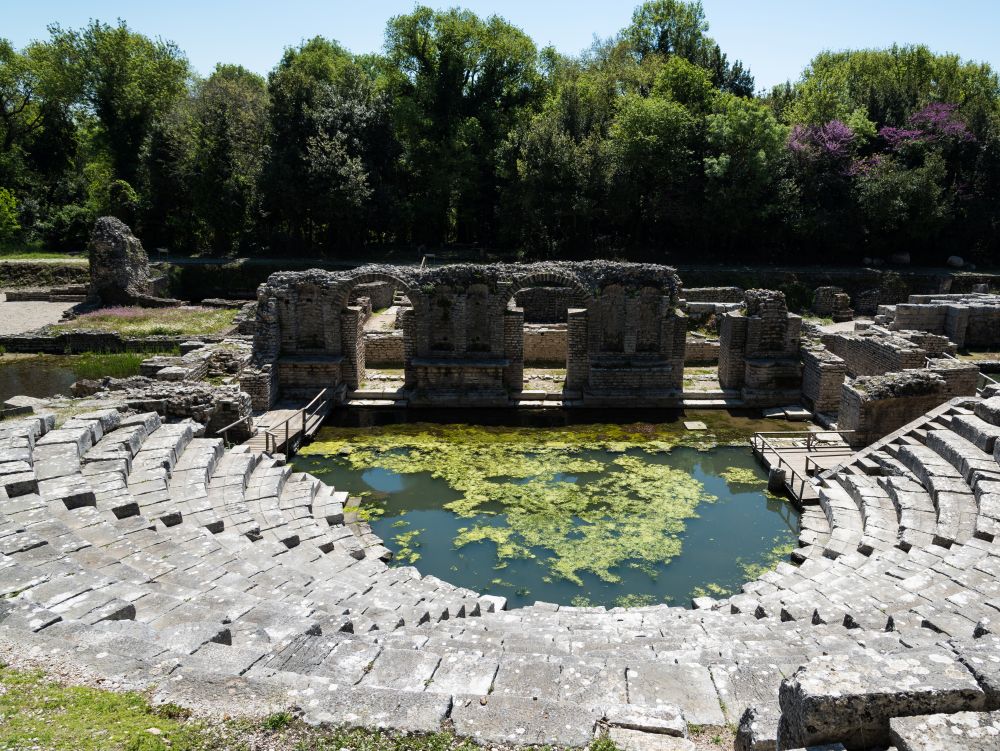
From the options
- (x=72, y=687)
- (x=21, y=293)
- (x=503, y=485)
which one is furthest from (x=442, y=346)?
(x=21, y=293)

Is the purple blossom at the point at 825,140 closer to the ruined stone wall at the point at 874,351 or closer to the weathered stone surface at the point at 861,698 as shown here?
the ruined stone wall at the point at 874,351

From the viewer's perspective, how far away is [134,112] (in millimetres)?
39438

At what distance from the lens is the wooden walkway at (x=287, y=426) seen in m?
14.0

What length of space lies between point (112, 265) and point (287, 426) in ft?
59.5

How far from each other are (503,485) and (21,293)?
27025mm

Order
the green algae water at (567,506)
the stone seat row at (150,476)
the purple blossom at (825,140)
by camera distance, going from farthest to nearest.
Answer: the purple blossom at (825,140) → the green algae water at (567,506) → the stone seat row at (150,476)

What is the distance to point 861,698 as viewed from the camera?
12.7ft

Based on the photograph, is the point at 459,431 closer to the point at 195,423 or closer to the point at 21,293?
the point at 195,423

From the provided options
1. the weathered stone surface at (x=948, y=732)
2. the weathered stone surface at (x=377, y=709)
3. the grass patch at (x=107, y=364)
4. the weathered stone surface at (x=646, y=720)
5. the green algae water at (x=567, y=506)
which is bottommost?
the green algae water at (x=567, y=506)

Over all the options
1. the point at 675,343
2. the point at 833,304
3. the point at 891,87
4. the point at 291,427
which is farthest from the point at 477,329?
the point at 891,87

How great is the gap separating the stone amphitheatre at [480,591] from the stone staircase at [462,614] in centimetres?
3

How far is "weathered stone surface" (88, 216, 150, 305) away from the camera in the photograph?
2731 centimetres

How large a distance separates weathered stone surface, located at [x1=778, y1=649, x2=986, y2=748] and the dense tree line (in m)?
29.4

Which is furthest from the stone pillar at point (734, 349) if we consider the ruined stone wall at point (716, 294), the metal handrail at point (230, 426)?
the metal handrail at point (230, 426)
